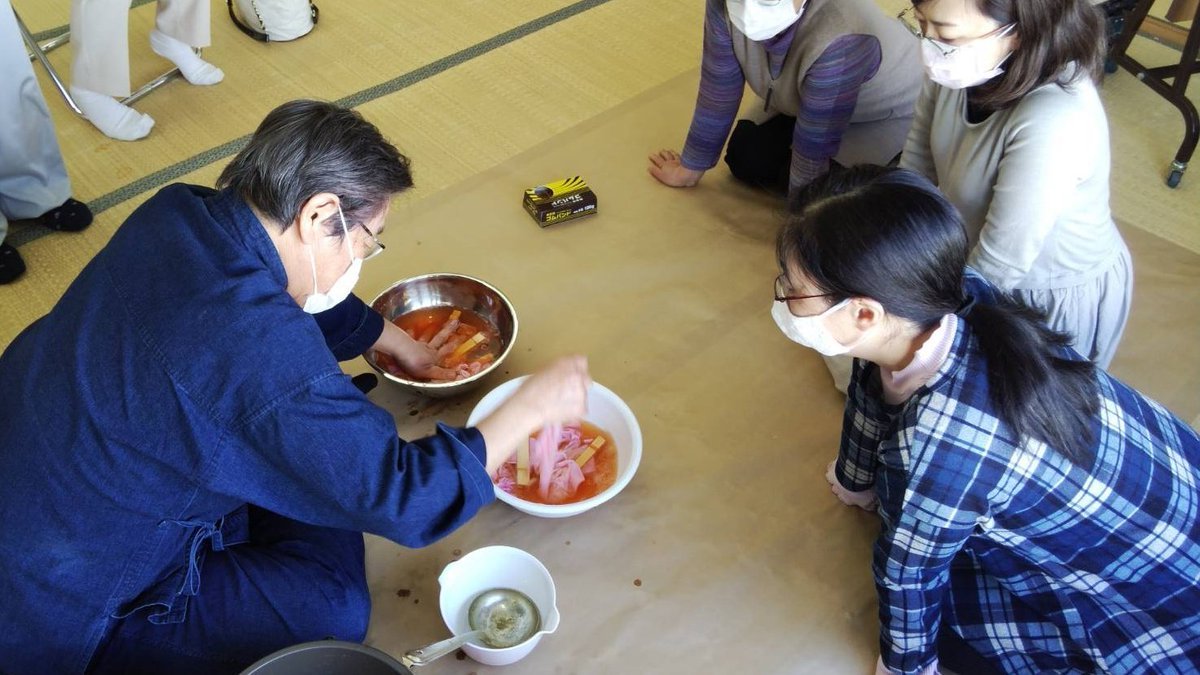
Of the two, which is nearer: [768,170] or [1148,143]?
[768,170]

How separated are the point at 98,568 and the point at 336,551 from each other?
344mm

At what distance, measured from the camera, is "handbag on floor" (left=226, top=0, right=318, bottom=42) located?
273 cm

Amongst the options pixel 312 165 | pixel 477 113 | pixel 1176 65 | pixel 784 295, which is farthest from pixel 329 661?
pixel 1176 65

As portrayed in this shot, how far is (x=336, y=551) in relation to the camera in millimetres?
1458

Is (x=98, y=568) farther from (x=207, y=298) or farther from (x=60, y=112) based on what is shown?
(x=60, y=112)

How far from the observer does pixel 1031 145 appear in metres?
1.48

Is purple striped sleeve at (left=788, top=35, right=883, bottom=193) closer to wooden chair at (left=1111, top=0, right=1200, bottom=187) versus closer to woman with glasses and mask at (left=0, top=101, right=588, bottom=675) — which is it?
wooden chair at (left=1111, top=0, right=1200, bottom=187)

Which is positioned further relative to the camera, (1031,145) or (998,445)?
(1031,145)

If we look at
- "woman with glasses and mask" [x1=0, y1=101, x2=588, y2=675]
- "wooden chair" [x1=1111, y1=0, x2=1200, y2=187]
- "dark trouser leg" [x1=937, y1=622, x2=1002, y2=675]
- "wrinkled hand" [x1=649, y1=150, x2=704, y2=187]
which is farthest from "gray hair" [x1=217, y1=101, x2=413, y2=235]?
"wooden chair" [x1=1111, y1=0, x2=1200, y2=187]

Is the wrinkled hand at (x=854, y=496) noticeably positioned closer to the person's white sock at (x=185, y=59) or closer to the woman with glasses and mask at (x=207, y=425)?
the woman with glasses and mask at (x=207, y=425)

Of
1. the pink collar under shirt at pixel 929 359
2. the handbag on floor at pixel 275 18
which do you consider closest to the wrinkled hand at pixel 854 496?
the pink collar under shirt at pixel 929 359

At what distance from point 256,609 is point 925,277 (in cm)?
100

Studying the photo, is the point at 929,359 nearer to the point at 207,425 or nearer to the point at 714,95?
the point at 207,425

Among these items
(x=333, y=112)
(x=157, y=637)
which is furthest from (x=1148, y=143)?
(x=157, y=637)
